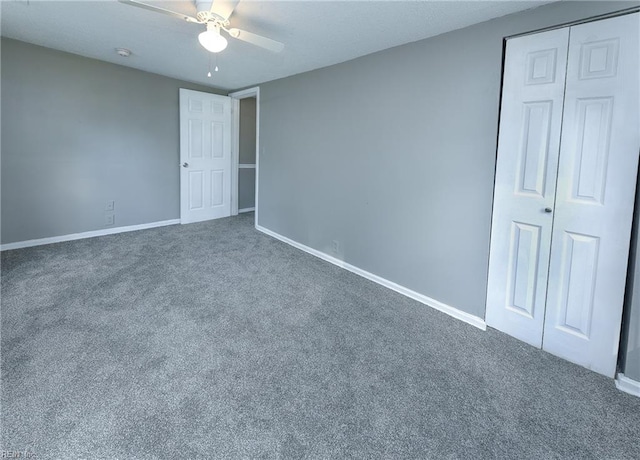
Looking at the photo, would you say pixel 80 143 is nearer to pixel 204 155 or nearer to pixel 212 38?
pixel 204 155

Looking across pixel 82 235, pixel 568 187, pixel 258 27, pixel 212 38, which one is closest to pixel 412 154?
pixel 568 187

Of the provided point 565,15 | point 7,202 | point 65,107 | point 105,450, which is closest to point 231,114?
point 65,107

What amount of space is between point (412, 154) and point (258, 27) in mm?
1676

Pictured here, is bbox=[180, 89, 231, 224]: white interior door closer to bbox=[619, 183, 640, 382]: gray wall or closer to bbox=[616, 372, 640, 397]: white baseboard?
bbox=[619, 183, 640, 382]: gray wall

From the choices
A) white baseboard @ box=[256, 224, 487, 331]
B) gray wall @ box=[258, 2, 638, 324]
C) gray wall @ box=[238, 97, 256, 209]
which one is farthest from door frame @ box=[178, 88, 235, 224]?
white baseboard @ box=[256, 224, 487, 331]

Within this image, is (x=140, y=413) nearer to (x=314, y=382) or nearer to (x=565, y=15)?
(x=314, y=382)

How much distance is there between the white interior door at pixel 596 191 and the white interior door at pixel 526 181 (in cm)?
7

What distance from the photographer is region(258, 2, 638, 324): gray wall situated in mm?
2391

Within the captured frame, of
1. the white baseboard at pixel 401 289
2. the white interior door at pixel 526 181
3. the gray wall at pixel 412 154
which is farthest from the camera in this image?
the white baseboard at pixel 401 289

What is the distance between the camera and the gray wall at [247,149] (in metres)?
6.02

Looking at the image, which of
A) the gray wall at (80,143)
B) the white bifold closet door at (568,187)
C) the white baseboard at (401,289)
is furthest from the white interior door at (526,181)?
the gray wall at (80,143)

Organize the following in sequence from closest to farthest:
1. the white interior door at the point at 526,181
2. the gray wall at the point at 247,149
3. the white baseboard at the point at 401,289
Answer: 1. the white interior door at the point at 526,181
2. the white baseboard at the point at 401,289
3. the gray wall at the point at 247,149

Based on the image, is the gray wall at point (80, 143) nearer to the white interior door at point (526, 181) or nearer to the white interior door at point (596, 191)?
the white interior door at point (526, 181)

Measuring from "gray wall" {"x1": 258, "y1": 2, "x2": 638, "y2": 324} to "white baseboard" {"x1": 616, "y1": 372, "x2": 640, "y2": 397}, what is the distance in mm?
825
